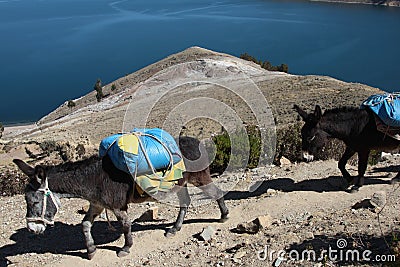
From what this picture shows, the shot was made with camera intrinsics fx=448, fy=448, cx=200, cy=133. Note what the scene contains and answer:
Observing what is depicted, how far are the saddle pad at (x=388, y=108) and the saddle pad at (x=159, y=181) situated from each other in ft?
13.6

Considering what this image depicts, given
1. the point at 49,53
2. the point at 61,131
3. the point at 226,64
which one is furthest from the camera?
the point at 49,53

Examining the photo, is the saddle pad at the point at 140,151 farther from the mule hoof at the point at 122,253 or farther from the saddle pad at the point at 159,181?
the mule hoof at the point at 122,253

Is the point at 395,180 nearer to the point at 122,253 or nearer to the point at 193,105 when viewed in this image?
the point at 122,253

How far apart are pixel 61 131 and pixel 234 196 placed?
29.8 m

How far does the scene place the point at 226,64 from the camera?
184 ft

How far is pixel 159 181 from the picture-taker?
289 inches

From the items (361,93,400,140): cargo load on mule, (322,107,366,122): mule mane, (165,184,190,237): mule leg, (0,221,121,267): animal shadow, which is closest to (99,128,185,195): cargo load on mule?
(165,184,190,237): mule leg

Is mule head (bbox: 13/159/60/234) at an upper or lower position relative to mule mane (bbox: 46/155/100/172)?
lower

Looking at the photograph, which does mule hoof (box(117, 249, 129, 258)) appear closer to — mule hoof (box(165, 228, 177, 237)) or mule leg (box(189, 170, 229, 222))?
mule hoof (box(165, 228, 177, 237))

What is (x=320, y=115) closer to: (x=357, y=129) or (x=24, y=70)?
(x=357, y=129)

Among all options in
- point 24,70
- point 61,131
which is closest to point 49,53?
point 24,70

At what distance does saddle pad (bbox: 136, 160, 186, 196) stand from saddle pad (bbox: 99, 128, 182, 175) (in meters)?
0.11

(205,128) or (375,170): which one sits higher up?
(375,170)

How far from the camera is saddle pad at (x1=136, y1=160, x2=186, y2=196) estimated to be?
717cm
